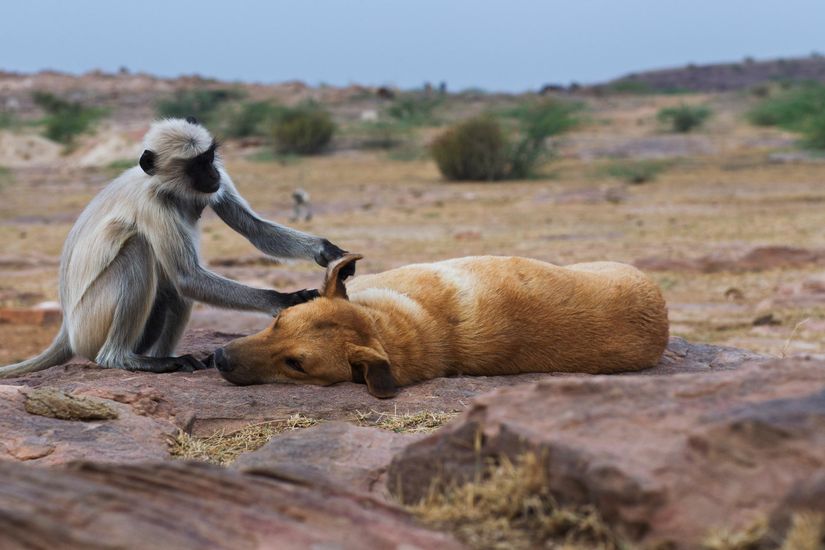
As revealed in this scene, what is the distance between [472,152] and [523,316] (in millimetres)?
21291

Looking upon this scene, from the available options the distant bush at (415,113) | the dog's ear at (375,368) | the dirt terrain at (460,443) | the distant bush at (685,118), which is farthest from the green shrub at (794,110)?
the dog's ear at (375,368)

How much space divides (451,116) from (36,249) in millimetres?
37886

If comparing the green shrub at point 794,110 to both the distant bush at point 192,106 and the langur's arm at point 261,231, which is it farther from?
the langur's arm at point 261,231

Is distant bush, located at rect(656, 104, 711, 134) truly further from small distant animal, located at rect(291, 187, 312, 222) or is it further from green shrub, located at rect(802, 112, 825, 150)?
Answer: small distant animal, located at rect(291, 187, 312, 222)

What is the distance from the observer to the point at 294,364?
17.4 ft

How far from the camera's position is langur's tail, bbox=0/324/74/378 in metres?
6.78

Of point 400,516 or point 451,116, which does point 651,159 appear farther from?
point 400,516

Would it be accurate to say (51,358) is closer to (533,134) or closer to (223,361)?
(223,361)

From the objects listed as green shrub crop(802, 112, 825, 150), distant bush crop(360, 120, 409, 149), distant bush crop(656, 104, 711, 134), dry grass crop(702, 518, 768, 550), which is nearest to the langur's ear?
dry grass crop(702, 518, 768, 550)

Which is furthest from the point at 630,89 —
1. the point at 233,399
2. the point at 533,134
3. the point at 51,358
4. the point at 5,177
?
the point at 233,399

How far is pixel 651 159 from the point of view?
30.3 meters

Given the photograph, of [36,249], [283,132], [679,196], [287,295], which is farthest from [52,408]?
[283,132]

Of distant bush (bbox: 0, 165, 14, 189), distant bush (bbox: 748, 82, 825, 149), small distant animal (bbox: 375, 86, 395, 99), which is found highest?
small distant animal (bbox: 375, 86, 395, 99)

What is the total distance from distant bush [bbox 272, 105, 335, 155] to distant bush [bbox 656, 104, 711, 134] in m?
13.9
